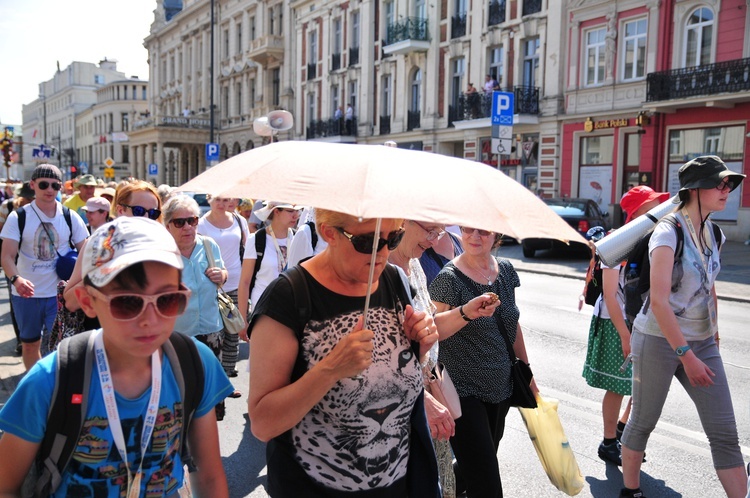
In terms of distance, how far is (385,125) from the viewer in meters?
35.2

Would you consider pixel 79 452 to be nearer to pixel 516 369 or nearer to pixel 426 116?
pixel 516 369

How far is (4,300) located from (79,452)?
1089 cm

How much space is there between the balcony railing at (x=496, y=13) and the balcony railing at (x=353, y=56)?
1058cm

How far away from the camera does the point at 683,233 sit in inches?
145

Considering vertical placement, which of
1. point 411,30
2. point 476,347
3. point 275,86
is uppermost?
point 411,30

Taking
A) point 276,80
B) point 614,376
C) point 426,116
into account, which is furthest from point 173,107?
point 614,376

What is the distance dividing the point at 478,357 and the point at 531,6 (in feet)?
84.4

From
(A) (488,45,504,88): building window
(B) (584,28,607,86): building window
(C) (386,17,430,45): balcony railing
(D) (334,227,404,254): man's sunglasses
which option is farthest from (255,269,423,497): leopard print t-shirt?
(C) (386,17,430,45): balcony railing

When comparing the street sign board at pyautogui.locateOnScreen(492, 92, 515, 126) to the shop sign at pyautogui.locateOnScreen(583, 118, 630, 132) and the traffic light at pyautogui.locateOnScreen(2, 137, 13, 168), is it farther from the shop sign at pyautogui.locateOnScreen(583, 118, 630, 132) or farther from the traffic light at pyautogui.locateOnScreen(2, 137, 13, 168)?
the traffic light at pyautogui.locateOnScreen(2, 137, 13, 168)

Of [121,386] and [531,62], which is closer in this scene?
[121,386]

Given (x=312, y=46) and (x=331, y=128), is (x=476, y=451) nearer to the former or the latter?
(x=331, y=128)

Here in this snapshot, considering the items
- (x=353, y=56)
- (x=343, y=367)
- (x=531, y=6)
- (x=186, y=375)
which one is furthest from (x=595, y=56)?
(x=186, y=375)

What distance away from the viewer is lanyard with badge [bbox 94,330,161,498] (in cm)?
191

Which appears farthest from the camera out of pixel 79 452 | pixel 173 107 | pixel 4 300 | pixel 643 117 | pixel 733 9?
pixel 173 107
